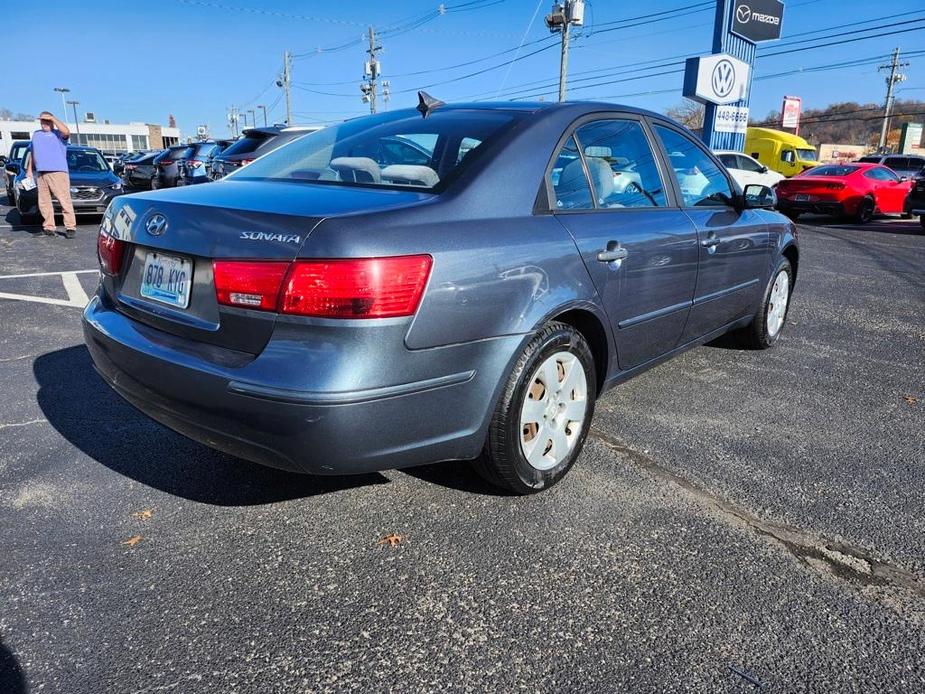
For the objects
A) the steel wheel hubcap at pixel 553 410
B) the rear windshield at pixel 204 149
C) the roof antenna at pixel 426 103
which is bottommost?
the steel wheel hubcap at pixel 553 410

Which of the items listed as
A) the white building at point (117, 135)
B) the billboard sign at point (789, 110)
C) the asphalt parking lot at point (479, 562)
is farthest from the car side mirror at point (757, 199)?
the white building at point (117, 135)

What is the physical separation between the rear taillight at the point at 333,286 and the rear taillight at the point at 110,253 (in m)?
0.77

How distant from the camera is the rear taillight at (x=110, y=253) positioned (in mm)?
2631

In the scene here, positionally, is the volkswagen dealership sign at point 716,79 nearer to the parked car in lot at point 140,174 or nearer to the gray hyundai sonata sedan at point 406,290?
the gray hyundai sonata sedan at point 406,290

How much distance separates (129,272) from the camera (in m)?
2.57

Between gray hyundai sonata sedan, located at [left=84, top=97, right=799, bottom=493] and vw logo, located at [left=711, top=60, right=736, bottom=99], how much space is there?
14.9 m

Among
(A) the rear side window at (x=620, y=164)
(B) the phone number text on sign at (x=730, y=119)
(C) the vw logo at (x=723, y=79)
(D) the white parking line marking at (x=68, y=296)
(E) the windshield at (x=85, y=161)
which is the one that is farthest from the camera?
(B) the phone number text on sign at (x=730, y=119)

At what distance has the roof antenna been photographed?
3.26m

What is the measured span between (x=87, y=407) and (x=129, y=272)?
4.74 feet

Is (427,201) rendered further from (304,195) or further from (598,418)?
(598,418)

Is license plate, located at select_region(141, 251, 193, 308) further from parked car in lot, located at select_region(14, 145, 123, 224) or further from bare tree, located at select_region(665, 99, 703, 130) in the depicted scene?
bare tree, located at select_region(665, 99, 703, 130)

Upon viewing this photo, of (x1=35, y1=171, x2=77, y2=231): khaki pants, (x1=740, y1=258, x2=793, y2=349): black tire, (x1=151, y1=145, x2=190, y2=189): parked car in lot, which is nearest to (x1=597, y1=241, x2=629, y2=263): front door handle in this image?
(x1=740, y1=258, x2=793, y2=349): black tire

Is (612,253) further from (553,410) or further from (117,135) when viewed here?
(117,135)

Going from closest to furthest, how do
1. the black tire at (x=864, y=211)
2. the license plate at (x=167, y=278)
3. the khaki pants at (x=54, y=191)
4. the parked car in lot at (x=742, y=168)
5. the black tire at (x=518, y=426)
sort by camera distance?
the license plate at (x=167, y=278)
the black tire at (x=518, y=426)
the khaki pants at (x=54, y=191)
the black tire at (x=864, y=211)
the parked car in lot at (x=742, y=168)
